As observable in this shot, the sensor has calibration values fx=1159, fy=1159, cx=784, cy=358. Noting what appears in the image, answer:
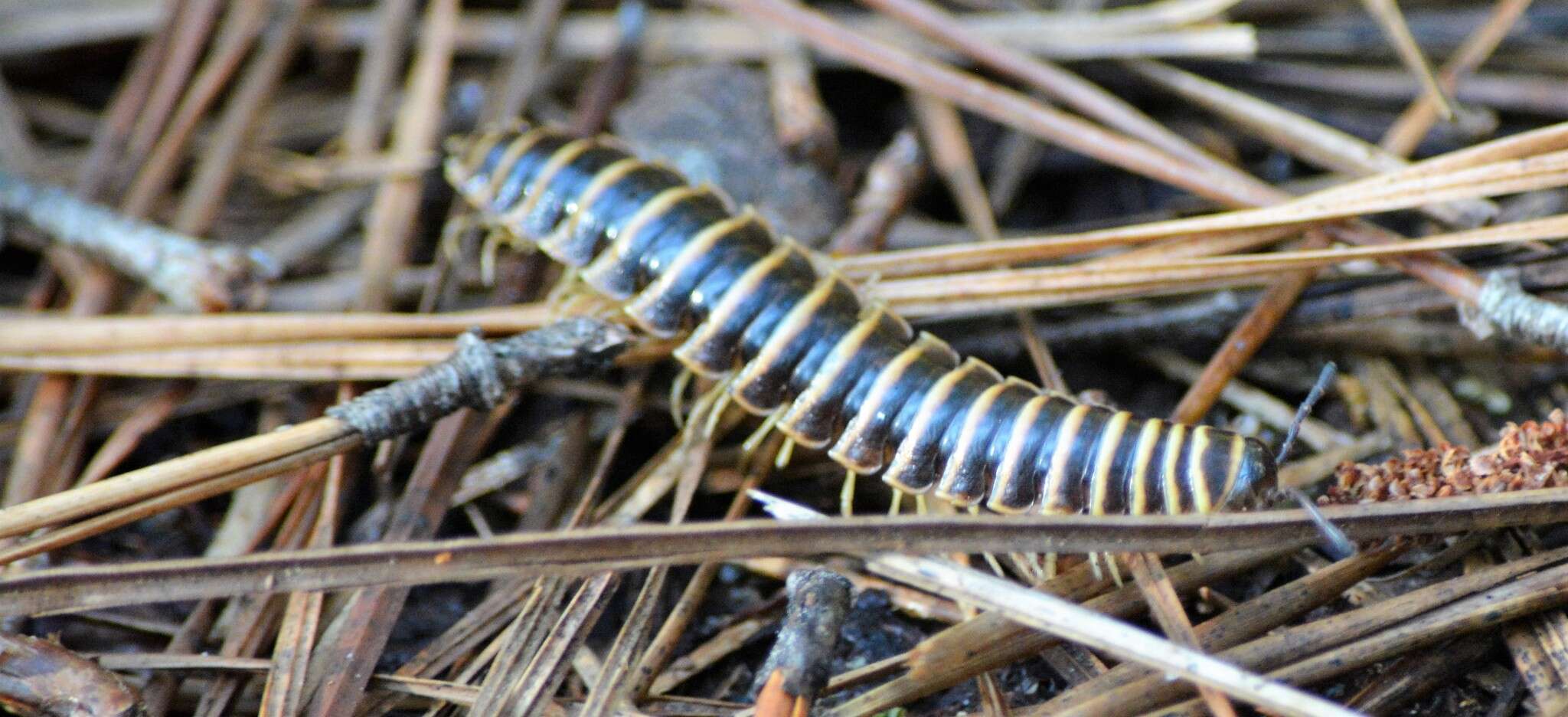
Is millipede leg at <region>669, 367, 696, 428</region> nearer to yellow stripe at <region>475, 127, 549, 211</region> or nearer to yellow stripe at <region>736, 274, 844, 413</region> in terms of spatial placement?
yellow stripe at <region>736, 274, 844, 413</region>

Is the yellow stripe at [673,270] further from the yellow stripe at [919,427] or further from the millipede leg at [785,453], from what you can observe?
the yellow stripe at [919,427]

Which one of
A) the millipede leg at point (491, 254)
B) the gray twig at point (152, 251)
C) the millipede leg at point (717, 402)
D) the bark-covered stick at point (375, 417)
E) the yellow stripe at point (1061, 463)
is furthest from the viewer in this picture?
the millipede leg at point (491, 254)

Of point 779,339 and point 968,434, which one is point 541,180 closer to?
point 779,339

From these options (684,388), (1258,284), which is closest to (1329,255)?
(1258,284)

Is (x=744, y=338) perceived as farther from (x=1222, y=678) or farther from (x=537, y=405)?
(x=1222, y=678)

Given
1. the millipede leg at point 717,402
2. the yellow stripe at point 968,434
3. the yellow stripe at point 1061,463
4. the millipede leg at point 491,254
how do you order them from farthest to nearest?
the millipede leg at point 491,254 < the millipede leg at point 717,402 < the yellow stripe at point 968,434 < the yellow stripe at point 1061,463

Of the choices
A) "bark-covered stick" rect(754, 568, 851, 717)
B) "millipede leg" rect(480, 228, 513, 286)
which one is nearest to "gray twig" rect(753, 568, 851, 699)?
"bark-covered stick" rect(754, 568, 851, 717)

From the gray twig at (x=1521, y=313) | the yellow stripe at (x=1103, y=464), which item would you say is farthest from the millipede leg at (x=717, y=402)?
the gray twig at (x=1521, y=313)
